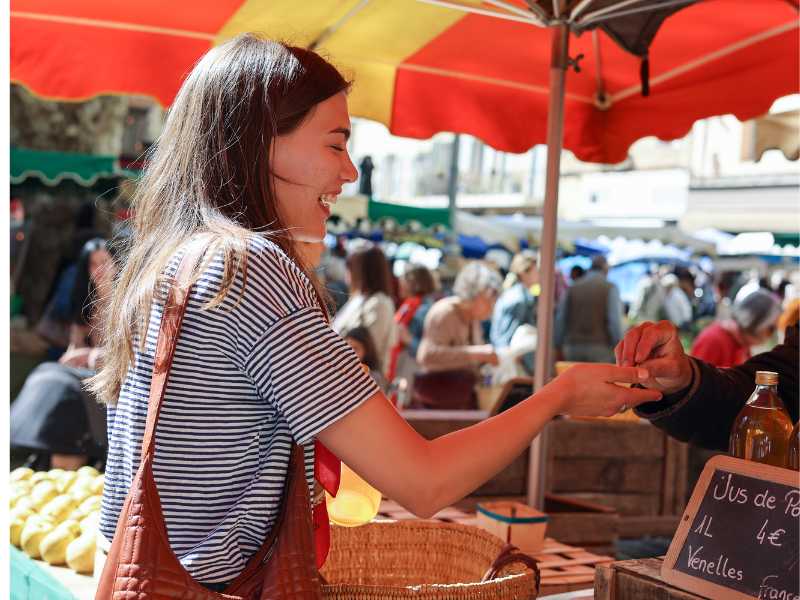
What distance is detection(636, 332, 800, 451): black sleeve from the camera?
2.07 meters

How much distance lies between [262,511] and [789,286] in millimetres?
13898

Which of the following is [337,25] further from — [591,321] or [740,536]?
[591,321]

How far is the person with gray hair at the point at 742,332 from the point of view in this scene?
537 cm

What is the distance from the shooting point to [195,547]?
141 centimetres

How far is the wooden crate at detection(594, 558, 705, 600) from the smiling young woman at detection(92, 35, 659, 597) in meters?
0.27

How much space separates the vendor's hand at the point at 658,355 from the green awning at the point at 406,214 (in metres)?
8.37

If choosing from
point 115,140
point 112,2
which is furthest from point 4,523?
point 115,140

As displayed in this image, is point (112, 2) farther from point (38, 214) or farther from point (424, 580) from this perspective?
point (38, 214)

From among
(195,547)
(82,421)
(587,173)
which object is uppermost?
(587,173)

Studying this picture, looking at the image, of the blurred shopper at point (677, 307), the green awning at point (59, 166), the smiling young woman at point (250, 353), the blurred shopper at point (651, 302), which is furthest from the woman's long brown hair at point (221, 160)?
the blurred shopper at point (677, 307)

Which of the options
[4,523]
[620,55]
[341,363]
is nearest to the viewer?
[341,363]

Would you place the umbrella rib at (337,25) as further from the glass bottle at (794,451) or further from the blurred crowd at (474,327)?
the glass bottle at (794,451)

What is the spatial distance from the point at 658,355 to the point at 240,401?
0.95 meters

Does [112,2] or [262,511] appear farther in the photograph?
[112,2]
